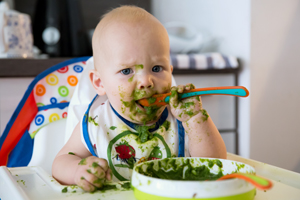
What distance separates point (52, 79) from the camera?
1106mm

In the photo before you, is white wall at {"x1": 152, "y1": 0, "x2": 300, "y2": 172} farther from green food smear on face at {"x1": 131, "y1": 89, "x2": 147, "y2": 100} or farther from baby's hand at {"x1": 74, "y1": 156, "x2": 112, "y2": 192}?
baby's hand at {"x1": 74, "y1": 156, "x2": 112, "y2": 192}

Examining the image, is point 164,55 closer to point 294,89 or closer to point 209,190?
point 209,190

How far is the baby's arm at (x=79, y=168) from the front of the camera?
0.59 m

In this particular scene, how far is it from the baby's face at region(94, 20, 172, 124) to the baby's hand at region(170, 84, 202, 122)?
7 cm

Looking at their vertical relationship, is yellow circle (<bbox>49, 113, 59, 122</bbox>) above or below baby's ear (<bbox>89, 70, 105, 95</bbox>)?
below

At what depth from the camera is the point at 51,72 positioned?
1.11 meters

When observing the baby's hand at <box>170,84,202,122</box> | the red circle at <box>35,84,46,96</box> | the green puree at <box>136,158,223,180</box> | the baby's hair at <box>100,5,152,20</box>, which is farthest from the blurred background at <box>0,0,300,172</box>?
the green puree at <box>136,158,223,180</box>

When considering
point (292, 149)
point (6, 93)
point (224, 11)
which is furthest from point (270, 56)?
point (6, 93)

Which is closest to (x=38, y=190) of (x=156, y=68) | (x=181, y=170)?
(x=181, y=170)

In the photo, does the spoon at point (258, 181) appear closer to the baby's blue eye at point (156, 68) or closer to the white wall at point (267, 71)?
the baby's blue eye at point (156, 68)

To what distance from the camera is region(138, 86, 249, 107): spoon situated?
59cm

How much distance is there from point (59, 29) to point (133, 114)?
1.18 m

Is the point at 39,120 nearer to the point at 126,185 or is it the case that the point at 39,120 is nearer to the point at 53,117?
the point at 53,117

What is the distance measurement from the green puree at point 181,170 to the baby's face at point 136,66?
0.21 meters
